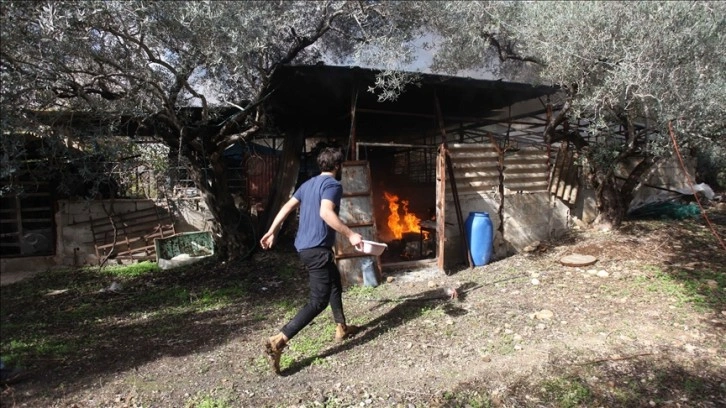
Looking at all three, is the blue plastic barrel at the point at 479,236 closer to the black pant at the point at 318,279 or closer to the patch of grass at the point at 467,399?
the black pant at the point at 318,279

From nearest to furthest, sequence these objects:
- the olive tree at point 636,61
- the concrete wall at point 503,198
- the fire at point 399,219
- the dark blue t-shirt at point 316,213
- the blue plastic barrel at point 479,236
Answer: the dark blue t-shirt at point 316,213
the olive tree at point 636,61
the blue plastic barrel at point 479,236
the concrete wall at point 503,198
the fire at point 399,219

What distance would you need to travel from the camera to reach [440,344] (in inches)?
167

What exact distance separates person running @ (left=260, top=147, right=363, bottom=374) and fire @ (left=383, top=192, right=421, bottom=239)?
629 centimetres

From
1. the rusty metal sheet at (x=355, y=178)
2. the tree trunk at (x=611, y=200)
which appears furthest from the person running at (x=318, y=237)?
the tree trunk at (x=611, y=200)

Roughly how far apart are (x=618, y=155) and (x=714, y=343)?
4.54 m

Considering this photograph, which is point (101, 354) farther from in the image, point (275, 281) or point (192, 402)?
point (275, 281)

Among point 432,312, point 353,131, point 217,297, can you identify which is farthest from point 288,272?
point 432,312

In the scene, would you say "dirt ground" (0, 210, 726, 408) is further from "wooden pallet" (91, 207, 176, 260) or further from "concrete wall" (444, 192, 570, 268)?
"wooden pallet" (91, 207, 176, 260)

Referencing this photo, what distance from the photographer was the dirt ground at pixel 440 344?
336 centimetres

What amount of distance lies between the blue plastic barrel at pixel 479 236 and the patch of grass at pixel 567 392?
374cm

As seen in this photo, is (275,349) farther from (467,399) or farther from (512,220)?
(512,220)

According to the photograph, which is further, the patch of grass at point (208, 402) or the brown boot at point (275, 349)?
the brown boot at point (275, 349)

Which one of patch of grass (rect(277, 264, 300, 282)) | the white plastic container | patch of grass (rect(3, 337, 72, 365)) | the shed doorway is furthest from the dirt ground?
the shed doorway

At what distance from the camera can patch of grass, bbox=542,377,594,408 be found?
10.3 ft
